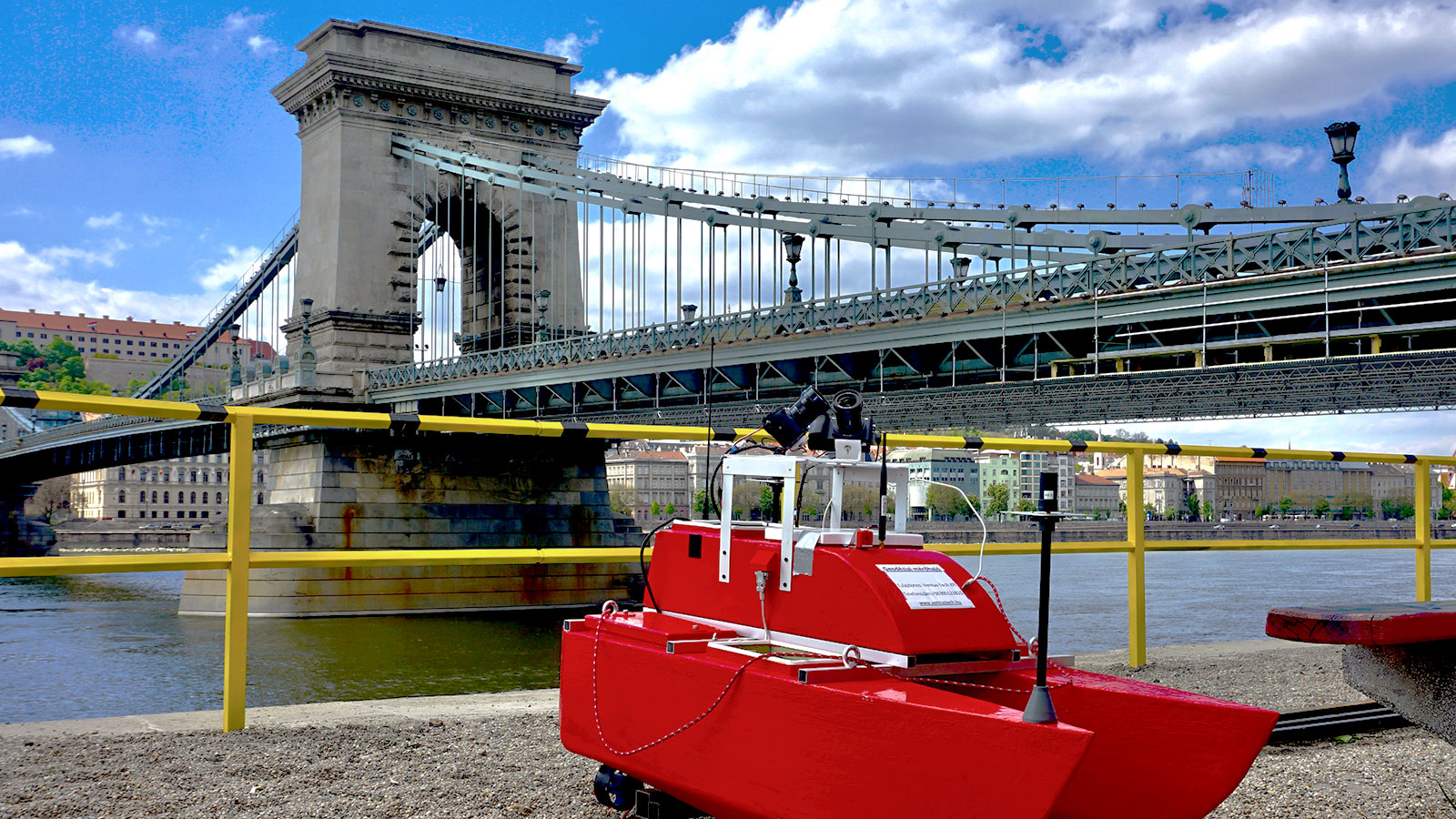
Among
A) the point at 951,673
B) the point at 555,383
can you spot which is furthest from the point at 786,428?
the point at 555,383

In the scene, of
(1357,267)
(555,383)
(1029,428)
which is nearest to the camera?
(1357,267)

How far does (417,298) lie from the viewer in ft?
140

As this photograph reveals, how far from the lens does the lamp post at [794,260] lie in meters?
28.9

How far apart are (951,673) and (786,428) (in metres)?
1.06

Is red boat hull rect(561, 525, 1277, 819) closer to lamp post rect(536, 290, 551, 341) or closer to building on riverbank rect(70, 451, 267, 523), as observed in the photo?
lamp post rect(536, 290, 551, 341)

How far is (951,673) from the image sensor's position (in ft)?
11.4

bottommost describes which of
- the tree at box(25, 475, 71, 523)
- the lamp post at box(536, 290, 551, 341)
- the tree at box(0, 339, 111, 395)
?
the tree at box(25, 475, 71, 523)

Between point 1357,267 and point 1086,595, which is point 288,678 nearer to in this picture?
point 1357,267

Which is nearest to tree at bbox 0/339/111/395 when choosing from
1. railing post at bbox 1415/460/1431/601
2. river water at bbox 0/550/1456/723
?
river water at bbox 0/550/1456/723

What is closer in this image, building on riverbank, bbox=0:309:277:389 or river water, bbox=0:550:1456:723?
river water, bbox=0:550:1456:723

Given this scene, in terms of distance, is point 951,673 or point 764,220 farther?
point 764,220

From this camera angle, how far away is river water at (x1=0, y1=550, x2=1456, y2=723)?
20.2m

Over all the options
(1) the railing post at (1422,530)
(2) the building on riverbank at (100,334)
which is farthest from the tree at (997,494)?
(2) the building on riverbank at (100,334)

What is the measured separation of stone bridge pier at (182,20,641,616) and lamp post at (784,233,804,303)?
8.96 metres
